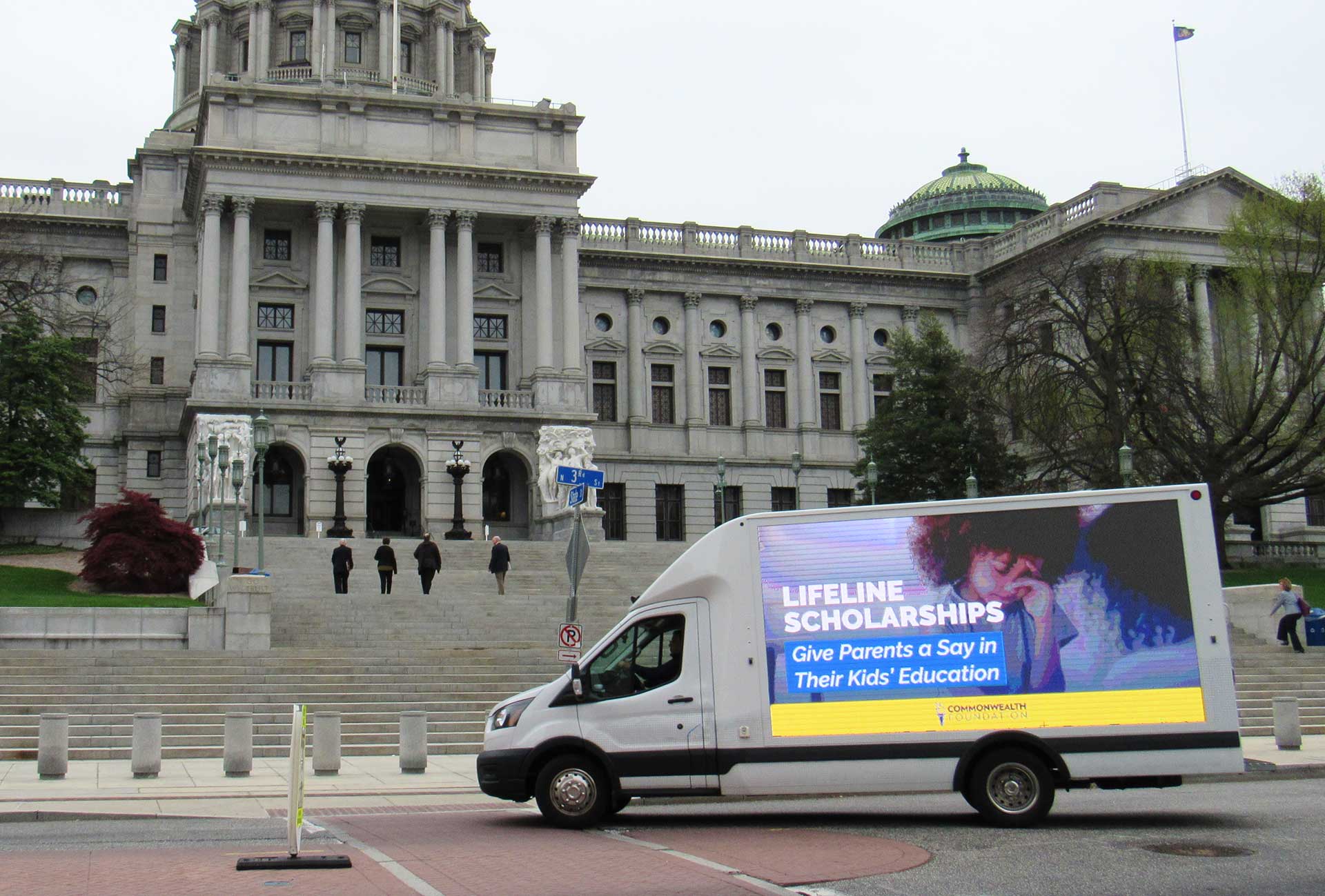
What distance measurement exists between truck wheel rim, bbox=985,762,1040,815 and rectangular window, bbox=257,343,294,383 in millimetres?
46297

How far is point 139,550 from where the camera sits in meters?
38.7

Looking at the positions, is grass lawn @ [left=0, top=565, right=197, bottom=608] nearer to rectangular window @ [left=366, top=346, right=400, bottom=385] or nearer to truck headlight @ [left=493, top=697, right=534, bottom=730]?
rectangular window @ [left=366, top=346, right=400, bottom=385]

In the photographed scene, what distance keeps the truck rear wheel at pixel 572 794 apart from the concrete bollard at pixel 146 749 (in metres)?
7.29

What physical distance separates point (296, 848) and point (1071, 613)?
26.9 ft

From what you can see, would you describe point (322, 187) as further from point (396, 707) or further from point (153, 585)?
point (396, 707)

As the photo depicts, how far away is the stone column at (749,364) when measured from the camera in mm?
67125

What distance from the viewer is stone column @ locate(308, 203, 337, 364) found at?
55603 millimetres

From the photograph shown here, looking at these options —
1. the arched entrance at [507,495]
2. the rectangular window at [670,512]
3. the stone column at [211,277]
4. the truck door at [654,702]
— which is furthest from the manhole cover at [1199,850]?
the rectangular window at [670,512]

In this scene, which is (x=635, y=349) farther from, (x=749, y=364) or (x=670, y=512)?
(x=670, y=512)

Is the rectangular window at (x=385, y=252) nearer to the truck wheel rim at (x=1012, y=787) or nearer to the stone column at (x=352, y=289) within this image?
the stone column at (x=352, y=289)

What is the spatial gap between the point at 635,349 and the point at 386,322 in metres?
11.9

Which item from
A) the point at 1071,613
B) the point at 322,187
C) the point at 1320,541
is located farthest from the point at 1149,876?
the point at 1320,541

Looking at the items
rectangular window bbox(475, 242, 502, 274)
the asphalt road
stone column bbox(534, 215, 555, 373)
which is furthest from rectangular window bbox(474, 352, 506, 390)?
the asphalt road

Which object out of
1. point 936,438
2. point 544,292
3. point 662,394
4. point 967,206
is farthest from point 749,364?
point 967,206
